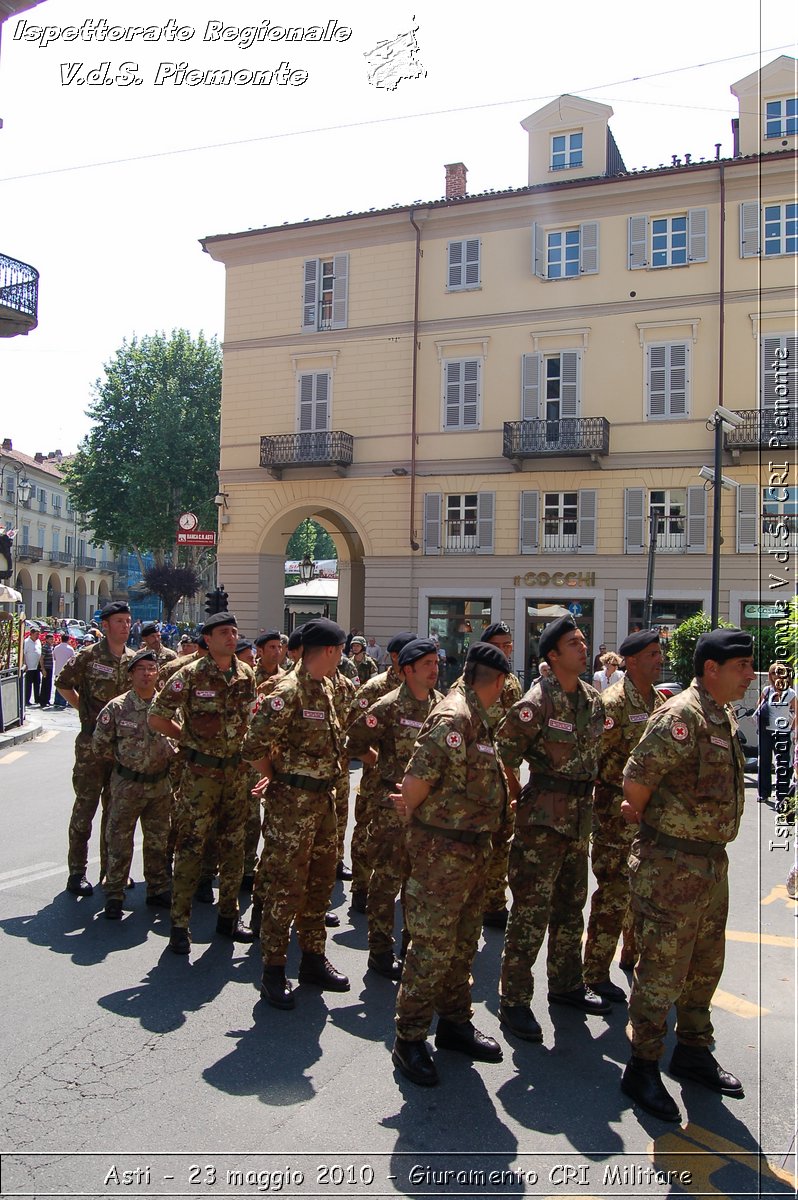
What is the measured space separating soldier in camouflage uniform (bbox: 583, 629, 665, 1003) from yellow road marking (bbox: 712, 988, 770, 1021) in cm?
55

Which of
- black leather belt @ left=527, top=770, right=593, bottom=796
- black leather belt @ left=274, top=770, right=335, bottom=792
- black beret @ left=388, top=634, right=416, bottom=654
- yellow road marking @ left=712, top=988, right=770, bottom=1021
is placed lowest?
yellow road marking @ left=712, top=988, right=770, bottom=1021

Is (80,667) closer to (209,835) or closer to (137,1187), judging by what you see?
(209,835)

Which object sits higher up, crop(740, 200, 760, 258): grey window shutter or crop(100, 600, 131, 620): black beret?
crop(740, 200, 760, 258): grey window shutter

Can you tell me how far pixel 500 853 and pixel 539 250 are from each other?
71.8ft

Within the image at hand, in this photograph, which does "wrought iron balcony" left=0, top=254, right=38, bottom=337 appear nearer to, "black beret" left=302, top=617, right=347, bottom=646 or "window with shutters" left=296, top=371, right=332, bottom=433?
"window with shutters" left=296, top=371, right=332, bottom=433

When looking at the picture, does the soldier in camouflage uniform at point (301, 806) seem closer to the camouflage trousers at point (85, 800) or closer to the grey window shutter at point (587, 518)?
the camouflage trousers at point (85, 800)

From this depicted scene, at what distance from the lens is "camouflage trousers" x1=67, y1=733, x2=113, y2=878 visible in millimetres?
6559

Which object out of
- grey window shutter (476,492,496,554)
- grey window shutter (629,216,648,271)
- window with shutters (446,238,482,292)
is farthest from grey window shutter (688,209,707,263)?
grey window shutter (476,492,496,554)

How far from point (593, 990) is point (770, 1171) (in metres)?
1.67

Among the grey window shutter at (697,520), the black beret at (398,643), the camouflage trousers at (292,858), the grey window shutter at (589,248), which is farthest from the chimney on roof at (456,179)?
the camouflage trousers at (292,858)

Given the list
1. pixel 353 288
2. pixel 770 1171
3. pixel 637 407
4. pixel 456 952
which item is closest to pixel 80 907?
pixel 456 952

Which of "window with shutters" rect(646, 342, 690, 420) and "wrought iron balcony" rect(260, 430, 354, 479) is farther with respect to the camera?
"wrought iron balcony" rect(260, 430, 354, 479)

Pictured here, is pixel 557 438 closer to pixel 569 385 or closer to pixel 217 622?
pixel 569 385

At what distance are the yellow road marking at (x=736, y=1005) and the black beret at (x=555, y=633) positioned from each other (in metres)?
2.19
